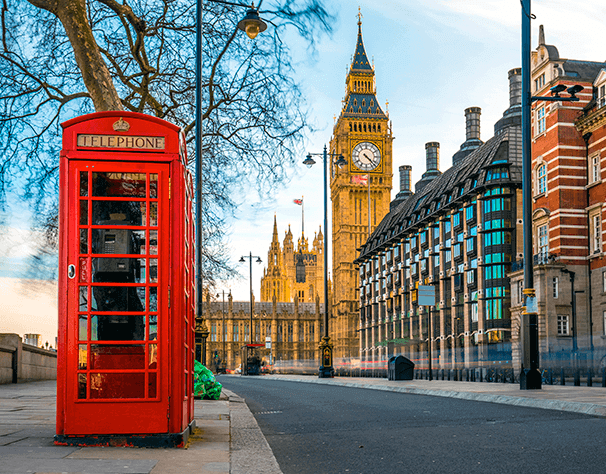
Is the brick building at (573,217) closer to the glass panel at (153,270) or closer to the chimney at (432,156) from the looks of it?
the glass panel at (153,270)

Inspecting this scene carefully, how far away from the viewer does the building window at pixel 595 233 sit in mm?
42062

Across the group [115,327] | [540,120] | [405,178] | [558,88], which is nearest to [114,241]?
[115,327]

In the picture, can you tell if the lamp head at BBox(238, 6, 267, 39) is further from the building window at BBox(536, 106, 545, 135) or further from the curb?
the building window at BBox(536, 106, 545, 135)

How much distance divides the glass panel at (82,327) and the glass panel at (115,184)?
3.57ft

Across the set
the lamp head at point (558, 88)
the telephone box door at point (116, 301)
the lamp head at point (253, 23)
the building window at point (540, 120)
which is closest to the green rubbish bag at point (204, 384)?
the lamp head at point (253, 23)

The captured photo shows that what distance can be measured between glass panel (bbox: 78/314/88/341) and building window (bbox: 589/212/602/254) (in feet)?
130

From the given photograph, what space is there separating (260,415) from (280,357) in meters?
125

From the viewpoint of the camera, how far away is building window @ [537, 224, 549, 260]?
4472cm

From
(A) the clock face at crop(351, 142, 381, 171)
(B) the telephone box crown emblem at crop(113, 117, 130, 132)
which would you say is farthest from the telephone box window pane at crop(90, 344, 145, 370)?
(A) the clock face at crop(351, 142, 381, 171)

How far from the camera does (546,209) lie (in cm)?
4450

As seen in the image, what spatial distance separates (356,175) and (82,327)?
124645 millimetres

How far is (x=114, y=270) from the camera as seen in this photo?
21.5ft

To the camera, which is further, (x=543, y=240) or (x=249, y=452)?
(x=543, y=240)

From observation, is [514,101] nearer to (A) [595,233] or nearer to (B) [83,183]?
(A) [595,233]
